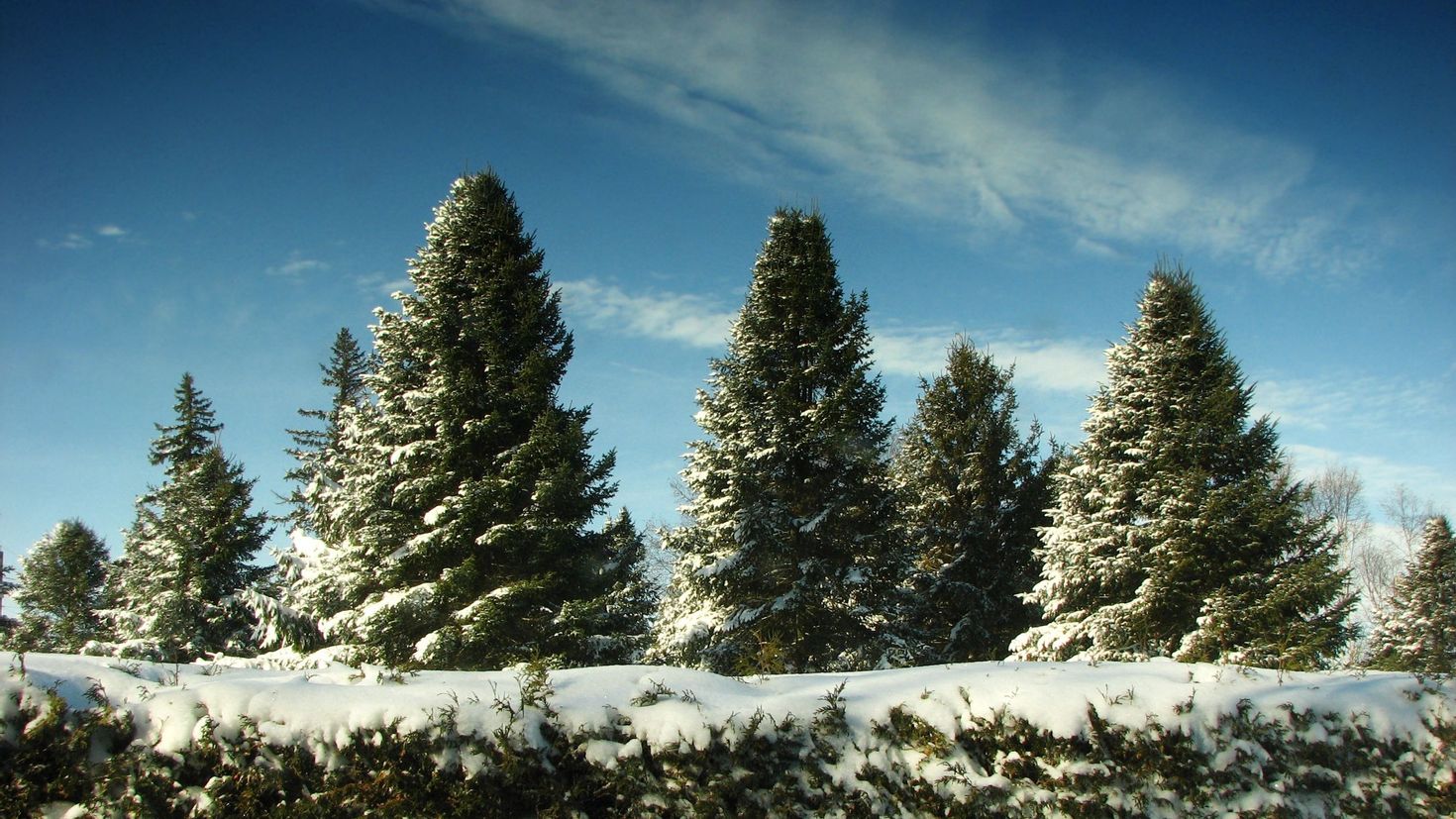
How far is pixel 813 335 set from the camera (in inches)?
600

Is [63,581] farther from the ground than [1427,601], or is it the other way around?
[63,581]

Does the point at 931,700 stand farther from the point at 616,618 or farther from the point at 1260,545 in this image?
the point at 1260,545

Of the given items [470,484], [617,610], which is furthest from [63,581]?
[617,610]

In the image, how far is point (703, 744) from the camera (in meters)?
4.04

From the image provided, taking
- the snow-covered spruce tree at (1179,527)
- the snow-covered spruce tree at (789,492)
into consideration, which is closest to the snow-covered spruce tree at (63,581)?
→ the snow-covered spruce tree at (789,492)

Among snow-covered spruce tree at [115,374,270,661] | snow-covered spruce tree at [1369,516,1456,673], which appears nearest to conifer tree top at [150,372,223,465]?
snow-covered spruce tree at [115,374,270,661]

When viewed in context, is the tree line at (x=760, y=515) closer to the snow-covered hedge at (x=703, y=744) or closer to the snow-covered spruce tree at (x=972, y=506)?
the snow-covered spruce tree at (x=972, y=506)

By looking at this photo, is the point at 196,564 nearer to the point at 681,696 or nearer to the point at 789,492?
the point at 789,492

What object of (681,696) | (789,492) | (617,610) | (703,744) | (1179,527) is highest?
(789,492)

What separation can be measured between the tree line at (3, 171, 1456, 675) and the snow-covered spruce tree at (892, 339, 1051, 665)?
202 mm

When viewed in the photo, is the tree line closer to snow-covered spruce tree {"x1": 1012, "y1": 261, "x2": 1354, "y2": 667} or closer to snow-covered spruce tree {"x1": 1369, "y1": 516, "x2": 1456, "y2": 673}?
snow-covered spruce tree {"x1": 1012, "y1": 261, "x2": 1354, "y2": 667}

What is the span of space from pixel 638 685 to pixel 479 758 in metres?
1.06

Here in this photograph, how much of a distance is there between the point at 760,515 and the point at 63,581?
38538 millimetres

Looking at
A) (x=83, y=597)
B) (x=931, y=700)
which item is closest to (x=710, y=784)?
(x=931, y=700)
